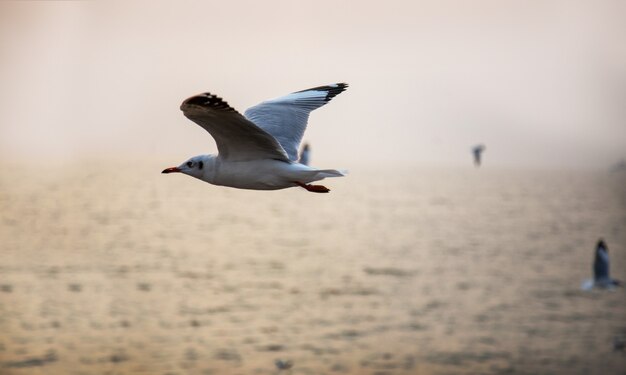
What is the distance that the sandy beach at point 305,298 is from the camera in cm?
4409

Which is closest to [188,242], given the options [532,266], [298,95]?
[532,266]

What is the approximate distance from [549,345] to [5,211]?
97.0 meters

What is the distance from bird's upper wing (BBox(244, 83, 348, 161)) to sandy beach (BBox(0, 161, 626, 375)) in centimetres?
2405

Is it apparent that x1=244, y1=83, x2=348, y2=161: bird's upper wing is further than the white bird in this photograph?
Yes

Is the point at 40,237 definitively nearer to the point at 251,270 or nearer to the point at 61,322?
the point at 251,270

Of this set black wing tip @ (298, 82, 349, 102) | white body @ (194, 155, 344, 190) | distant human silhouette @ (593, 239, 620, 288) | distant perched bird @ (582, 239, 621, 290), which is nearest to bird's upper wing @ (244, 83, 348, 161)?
black wing tip @ (298, 82, 349, 102)

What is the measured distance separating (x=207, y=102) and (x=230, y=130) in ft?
3.56

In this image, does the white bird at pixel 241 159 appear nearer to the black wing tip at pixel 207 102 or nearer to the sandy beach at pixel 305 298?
the black wing tip at pixel 207 102

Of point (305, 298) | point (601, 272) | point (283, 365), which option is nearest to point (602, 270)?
point (601, 272)

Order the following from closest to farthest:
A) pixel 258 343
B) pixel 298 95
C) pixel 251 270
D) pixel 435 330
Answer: pixel 298 95, pixel 258 343, pixel 435 330, pixel 251 270

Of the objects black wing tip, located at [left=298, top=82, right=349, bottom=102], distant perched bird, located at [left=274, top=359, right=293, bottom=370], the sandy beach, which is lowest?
distant perched bird, located at [left=274, top=359, right=293, bottom=370]

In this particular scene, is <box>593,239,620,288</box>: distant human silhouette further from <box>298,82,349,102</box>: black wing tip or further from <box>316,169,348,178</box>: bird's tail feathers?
<box>316,169,348,178</box>: bird's tail feathers

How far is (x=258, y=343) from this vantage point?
45.9m

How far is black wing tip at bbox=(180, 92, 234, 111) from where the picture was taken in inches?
554
